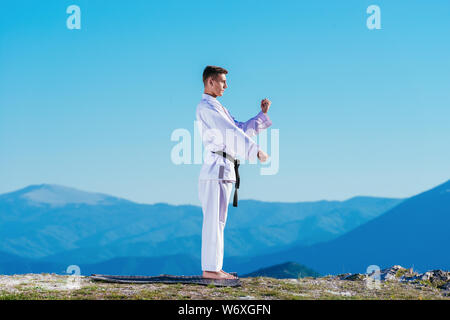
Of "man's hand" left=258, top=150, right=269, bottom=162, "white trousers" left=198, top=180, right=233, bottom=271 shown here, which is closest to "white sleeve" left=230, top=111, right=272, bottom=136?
"man's hand" left=258, top=150, right=269, bottom=162

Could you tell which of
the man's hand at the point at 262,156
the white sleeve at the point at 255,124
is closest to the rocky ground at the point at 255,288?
the man's hand at the point at 262,156

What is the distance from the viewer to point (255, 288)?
9.71 meters

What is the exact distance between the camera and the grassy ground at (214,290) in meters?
8.73

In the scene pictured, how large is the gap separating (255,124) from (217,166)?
128 cm

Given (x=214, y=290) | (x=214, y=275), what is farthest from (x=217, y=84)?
(x=214, y=290)

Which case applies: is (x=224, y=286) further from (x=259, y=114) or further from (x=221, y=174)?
(x=259, y=114)

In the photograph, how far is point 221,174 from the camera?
9906mm

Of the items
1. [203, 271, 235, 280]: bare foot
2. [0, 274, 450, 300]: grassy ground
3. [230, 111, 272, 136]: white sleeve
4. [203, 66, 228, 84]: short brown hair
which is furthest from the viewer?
[230, 111, 272, 136]: white sleeve

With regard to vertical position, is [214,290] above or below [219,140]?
below

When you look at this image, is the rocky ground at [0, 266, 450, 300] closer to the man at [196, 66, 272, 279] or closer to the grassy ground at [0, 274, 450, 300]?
the grassy ground at [0, 274, 450, 300]

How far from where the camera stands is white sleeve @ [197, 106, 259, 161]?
9828 mm

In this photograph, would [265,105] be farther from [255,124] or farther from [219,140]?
[219,140]
